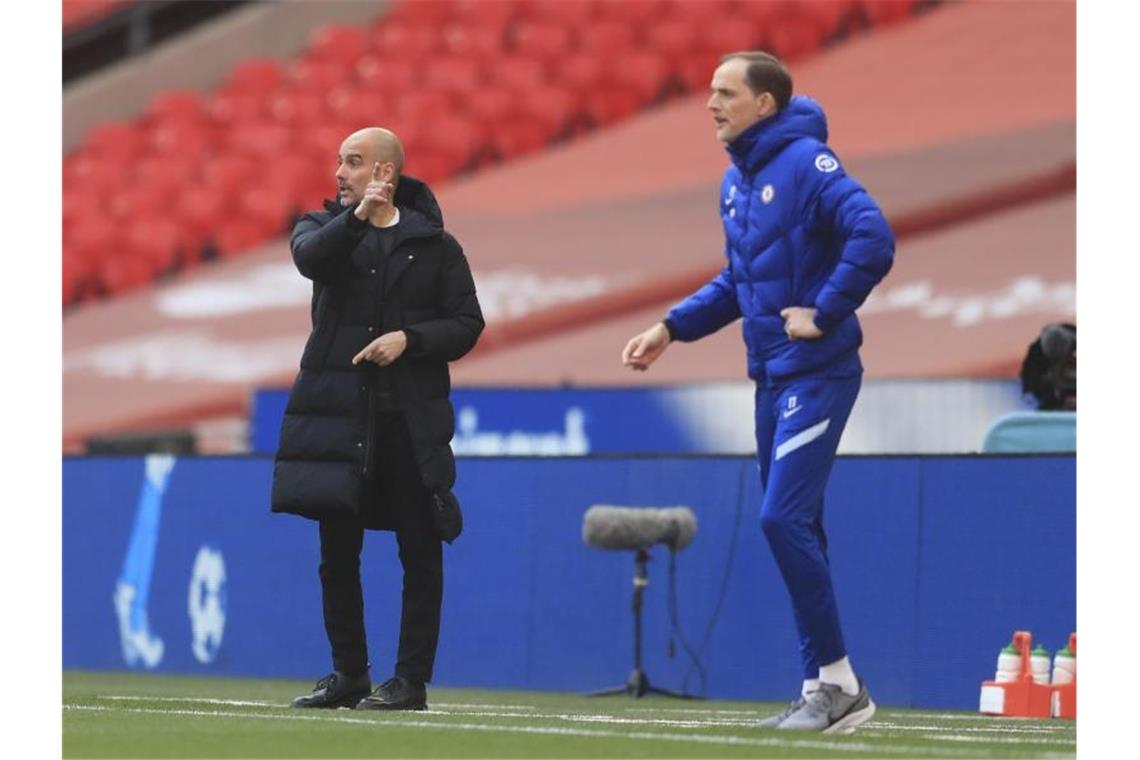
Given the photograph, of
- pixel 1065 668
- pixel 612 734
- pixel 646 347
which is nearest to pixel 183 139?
pixel 1065 668

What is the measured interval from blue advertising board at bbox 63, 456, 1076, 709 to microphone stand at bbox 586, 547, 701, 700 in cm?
19

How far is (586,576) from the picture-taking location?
11.2 metres

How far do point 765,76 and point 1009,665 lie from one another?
10.8ft

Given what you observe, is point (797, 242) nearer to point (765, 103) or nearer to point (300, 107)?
point (765, 103)

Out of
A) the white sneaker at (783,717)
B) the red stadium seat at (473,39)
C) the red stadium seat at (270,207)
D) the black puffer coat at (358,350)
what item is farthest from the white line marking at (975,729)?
the red stadium seat at (270,207)

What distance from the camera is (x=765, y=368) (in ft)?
21.6

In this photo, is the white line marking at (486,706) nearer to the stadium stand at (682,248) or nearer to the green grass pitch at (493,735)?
the green grass pitch at (493,735)

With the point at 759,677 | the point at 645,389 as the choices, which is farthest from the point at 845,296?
the point at 645,389

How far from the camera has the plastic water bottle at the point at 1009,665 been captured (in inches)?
358

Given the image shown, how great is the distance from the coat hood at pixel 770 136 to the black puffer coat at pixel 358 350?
102 cm
